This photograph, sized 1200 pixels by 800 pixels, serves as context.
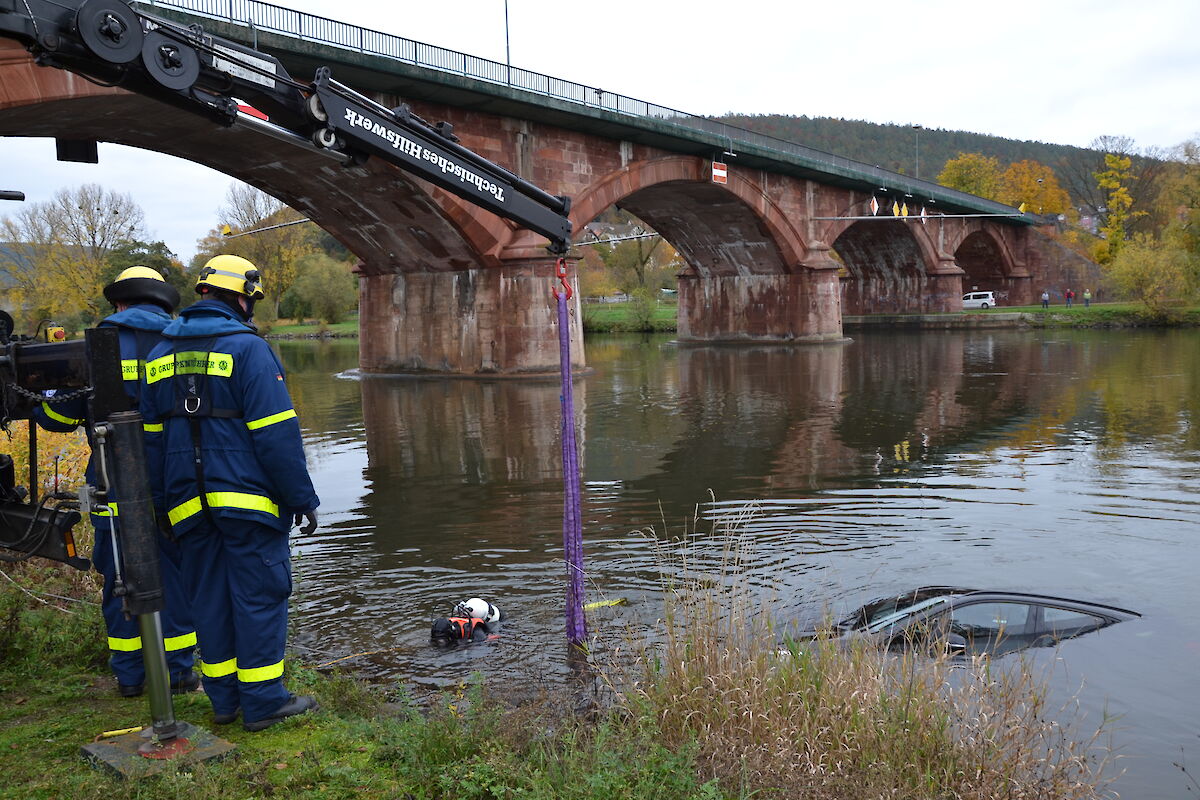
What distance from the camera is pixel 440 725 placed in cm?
435

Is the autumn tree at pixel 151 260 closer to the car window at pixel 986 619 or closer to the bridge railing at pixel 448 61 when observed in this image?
the bridge railing at pixel 448 61

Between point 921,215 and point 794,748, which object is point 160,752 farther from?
point 921,215

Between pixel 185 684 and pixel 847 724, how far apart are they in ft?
10.5

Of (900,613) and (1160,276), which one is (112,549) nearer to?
(900,613)

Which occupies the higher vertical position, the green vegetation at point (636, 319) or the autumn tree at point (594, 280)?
the autumn tree at point (594, 280)

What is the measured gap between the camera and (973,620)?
582 cm

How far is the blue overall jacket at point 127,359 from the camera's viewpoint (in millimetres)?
4934

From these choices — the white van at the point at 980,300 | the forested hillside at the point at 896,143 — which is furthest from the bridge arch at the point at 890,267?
the forested hillside at the point at 896,143

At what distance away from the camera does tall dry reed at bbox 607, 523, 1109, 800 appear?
4234mm

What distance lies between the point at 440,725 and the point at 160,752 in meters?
1.09

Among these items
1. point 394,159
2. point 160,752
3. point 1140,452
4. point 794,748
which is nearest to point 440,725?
point 160,752

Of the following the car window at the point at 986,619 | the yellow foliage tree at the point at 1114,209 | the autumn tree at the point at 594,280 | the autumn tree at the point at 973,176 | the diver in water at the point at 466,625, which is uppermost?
the autumn tree at the point at 973,176

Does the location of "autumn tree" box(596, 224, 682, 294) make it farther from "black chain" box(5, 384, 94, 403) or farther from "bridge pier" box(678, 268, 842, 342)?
"black chain" box(5, 384, 94, 403)

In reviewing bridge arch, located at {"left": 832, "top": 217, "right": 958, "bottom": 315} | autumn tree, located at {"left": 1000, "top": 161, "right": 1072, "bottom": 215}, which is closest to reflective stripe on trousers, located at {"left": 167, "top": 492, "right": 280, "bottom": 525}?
bridge arch, located at {"left": 832, "top": 217, "right": 958, "bottom": 315}
